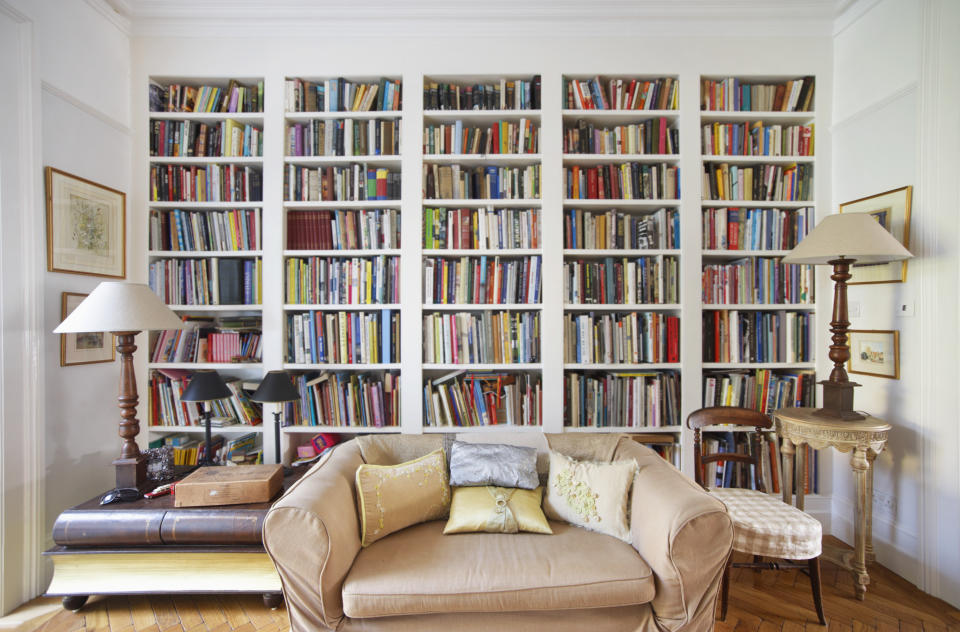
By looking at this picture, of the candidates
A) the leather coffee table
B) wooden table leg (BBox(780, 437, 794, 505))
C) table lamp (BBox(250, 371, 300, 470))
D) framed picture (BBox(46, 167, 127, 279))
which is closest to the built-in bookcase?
framed picture (BBox(46, 167, 127, 279))

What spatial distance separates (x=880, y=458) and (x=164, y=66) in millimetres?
4724

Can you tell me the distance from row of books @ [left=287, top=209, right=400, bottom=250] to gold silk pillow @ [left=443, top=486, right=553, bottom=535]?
1558 mm

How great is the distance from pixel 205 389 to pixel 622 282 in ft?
7.93

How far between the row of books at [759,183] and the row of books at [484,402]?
65.4 inches

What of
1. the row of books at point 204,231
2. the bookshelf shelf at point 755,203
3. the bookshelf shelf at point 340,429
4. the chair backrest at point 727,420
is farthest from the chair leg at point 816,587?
the row of books at point 204,231

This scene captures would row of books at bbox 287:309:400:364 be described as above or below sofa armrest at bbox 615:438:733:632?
above

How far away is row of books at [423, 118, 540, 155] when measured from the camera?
2623 mm

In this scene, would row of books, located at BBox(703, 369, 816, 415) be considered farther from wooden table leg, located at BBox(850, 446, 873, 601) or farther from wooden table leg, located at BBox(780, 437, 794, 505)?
wooden table leg, located at BBox(850, 446, 873, 601)

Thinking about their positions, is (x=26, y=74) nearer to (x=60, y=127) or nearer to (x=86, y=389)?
(x=60, y=127)

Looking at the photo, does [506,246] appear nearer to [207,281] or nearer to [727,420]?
[727,420]

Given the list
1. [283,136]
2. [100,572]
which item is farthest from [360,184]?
[100,572]

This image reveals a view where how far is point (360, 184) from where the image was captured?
266cm

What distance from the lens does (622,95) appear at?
264 centimetres

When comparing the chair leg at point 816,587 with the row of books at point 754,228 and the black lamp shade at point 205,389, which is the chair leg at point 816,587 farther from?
the black lamp shade at point 205,389
